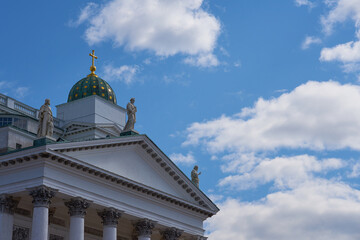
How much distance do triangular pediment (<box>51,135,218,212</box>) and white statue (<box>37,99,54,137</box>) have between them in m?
1.09

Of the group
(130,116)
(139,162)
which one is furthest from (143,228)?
(130,116)

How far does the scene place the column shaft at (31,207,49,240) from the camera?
1339 inches

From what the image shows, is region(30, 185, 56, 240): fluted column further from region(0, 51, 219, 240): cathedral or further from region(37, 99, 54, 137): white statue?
region(37, 99, 54, 137): white statue

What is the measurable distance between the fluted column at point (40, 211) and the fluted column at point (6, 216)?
5.74ft

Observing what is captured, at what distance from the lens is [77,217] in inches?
1443

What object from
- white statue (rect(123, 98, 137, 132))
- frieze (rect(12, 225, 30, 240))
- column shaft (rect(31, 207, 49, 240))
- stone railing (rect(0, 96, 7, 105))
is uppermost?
stone railing (rect(0, 96, 7, 105))

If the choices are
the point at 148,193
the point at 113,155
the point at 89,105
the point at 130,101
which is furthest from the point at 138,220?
the point at 89,105

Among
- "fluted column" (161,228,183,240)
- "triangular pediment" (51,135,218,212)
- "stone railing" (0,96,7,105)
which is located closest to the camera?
"triangular pediment" (51,135,218,212)

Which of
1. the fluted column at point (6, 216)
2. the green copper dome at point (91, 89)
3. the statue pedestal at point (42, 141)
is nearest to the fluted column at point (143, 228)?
the fluted column at point (6, 216)

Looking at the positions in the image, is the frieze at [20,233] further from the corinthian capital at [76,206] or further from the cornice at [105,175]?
the cornice at [105,175]

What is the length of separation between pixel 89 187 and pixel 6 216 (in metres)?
4.84

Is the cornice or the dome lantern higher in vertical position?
the dome lantern

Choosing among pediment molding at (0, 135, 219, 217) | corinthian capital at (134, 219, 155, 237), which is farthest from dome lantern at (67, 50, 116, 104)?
corinthian capital at (134, 219, 155, 237)

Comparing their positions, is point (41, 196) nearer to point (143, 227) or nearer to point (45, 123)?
point (45, 123)
